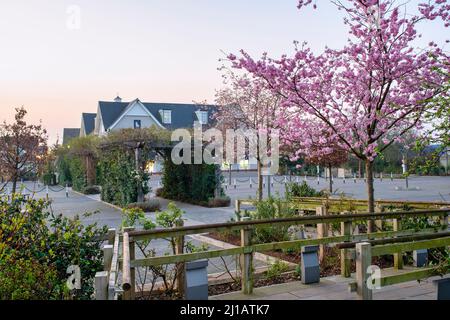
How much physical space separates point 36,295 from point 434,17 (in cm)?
781

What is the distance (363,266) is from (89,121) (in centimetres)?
5076

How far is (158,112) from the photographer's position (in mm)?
46375

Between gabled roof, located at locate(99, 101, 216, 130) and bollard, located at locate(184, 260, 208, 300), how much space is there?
39134mm

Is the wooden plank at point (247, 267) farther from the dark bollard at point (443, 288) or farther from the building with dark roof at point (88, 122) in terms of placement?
the building with dark roof at point (88, 122)

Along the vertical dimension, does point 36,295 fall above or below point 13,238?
below

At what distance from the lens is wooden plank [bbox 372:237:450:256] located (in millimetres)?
4105

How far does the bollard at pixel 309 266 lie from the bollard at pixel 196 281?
159cm

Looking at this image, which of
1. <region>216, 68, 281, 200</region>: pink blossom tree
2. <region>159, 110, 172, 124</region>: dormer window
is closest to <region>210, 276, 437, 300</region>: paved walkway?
<region>216, 68, 281, 200</region>: pink blossom tree

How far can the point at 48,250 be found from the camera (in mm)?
4641

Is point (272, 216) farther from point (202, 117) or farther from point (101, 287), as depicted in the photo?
A: point (202, 117)

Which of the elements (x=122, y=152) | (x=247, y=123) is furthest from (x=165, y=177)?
(x=247, y=123)

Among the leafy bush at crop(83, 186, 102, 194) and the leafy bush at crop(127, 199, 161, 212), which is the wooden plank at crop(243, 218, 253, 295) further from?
the leafy bush at crop(83, 186, 102, 194)
